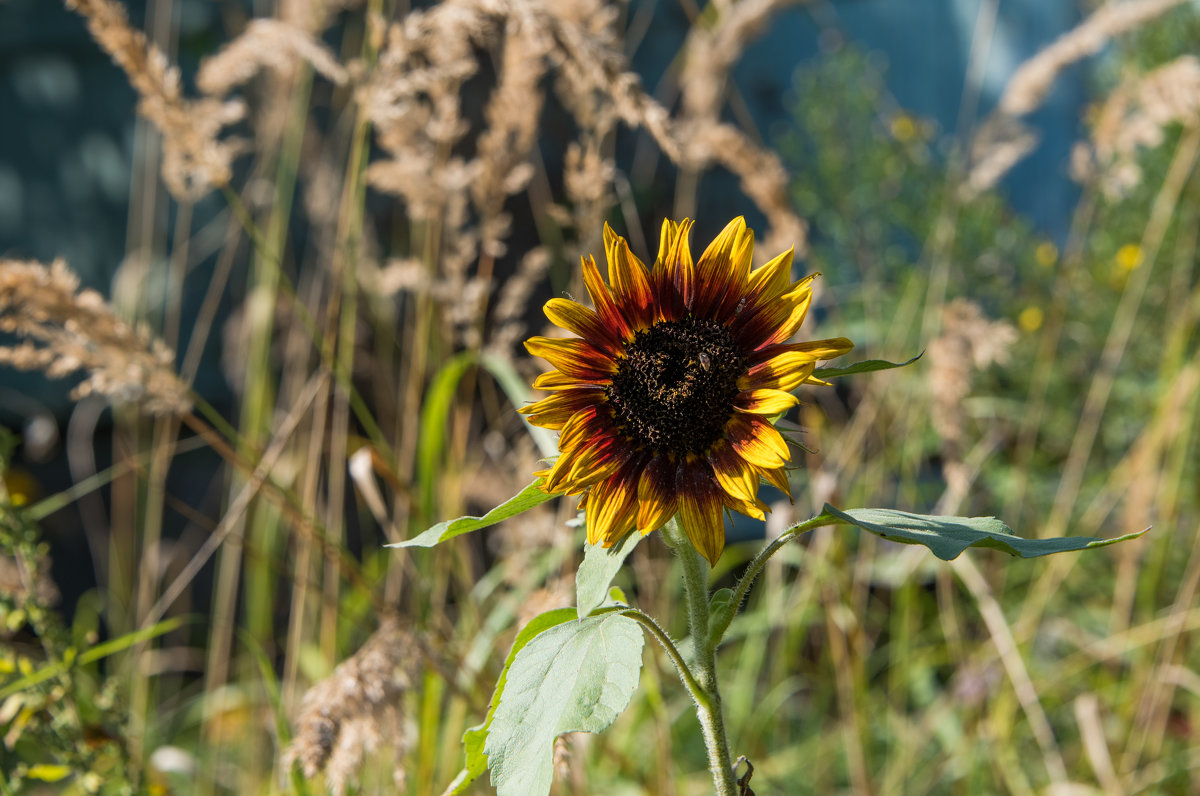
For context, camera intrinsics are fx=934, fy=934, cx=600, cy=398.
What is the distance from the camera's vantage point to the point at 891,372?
1592 mm

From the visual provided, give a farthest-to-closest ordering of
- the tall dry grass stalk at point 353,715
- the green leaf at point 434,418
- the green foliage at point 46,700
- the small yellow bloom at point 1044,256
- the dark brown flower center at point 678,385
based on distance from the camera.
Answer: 1. the small yellow bloom at point 1044,256
2. the green leaf at point 434,418
3. the green foliage at point 46,700
4. the tall dry grass stalk at point 353,715
5. the dark brown flower center at point 678,385

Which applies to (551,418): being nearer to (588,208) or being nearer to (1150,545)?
(588,208)

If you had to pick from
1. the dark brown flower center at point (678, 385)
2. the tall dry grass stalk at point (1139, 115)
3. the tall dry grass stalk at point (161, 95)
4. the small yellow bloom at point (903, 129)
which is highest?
the small yellow bloom at point (903, 129)

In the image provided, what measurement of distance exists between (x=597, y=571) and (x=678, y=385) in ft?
0.47

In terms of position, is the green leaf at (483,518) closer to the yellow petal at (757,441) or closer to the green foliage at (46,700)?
the yellow petal at (757,441)

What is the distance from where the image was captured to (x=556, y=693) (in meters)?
0.54

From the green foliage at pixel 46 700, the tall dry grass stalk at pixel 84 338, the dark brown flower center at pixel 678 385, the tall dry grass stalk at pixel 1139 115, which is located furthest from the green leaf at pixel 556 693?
the tall dry grass stalk at pixel 1139 115

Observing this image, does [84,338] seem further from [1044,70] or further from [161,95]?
[1044,70]

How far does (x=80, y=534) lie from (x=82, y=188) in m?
1.17

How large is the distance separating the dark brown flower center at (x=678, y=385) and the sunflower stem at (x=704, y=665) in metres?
0.06

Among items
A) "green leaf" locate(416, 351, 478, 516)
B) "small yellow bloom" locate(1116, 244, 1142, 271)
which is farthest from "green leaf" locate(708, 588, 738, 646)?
"small yellow bloom" locate(1116, 244, 1142, 271)

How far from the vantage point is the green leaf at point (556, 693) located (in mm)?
512

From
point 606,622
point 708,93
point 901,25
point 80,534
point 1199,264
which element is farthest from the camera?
point 901,25

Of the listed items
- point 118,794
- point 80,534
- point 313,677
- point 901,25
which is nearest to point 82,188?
point 80,534
